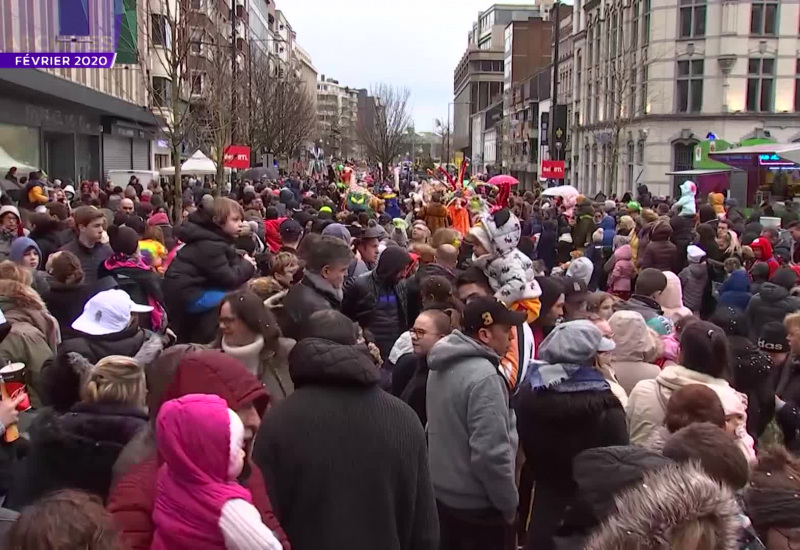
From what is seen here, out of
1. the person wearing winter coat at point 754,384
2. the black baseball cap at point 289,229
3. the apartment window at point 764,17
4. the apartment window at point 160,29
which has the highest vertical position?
the apartment window at point 764,17

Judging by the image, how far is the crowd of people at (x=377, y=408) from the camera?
2539 mm

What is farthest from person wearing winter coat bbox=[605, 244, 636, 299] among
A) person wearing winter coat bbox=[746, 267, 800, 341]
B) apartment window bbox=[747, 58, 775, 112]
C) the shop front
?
apartment window bbox=[747, 58, 775, 112]

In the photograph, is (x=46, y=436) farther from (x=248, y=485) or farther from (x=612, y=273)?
(x=612, y=273)

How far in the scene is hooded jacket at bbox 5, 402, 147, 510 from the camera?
3.50 metres

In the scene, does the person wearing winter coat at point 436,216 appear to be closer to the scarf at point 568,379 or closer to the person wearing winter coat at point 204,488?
the scarf at point 568,379

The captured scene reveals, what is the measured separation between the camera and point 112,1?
575 inches

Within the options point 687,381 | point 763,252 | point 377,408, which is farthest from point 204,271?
point 763,252

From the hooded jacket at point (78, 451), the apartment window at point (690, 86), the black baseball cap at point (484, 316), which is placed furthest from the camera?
the apartment window at point (690, 86)

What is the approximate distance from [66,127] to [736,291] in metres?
28.7

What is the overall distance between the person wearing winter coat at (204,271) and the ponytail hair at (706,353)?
315 centimetres

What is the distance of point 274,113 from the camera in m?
43.1

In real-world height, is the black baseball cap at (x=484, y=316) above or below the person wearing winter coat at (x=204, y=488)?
above

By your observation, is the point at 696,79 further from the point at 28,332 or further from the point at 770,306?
the point at 28,332

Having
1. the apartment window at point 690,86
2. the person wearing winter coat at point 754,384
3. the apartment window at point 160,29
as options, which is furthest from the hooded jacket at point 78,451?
the apartment window at point 690,86
